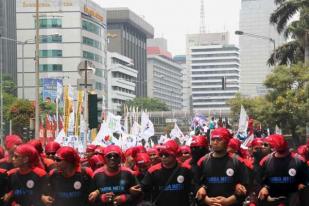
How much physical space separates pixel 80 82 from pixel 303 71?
2582 cm

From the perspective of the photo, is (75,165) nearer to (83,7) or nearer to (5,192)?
(5,192)

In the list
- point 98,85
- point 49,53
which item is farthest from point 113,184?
point 98,85

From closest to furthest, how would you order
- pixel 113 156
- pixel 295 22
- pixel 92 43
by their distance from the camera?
1. pixel 113 156
2. pixel 295 22
3. pixel 92 43

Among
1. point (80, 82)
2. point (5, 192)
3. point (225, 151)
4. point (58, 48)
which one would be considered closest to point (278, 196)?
point (225, 151)

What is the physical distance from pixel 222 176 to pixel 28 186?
246 centimetres

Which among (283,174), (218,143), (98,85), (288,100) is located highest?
(98,85)

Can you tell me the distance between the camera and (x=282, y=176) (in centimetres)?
1120

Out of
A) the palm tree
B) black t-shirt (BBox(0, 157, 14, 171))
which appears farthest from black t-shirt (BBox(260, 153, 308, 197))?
the palm tree

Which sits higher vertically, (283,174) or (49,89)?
(49,89)

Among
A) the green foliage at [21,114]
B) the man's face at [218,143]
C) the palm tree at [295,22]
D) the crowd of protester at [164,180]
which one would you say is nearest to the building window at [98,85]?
the green foliage at [21,114]

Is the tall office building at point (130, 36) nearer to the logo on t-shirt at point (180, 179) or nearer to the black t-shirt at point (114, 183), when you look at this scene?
the logo on t-shirt at point (180, 179)

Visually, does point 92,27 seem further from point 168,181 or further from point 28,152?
point 28,152

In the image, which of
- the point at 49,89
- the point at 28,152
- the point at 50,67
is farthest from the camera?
the point at 50,67

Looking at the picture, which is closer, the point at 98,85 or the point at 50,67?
the point at 50,67
